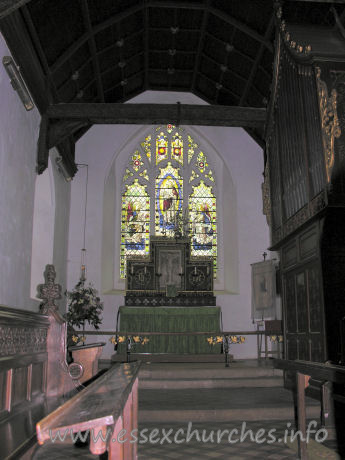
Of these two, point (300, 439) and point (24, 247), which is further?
point (24, 247)

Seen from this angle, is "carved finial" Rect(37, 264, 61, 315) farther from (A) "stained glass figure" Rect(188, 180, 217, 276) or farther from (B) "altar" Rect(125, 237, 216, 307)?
(A) "stained glass figure" Rect(188, 180, 217, 276)

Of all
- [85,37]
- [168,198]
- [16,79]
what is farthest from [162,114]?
[168,198]

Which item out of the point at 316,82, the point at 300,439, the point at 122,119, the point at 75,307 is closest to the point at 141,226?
the point at 75,307

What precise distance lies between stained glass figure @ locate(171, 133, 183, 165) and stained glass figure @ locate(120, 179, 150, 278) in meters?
1.18

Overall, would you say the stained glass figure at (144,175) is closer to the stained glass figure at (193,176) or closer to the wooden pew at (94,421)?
the stained glass figure at (193,176)

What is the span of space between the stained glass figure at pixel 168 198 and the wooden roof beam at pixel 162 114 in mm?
3365

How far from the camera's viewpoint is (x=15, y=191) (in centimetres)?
655

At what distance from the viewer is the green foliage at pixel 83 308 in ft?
30.8

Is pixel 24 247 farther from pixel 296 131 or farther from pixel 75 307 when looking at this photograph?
pixel 296 131

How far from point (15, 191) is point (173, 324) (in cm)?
487

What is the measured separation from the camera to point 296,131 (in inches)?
239

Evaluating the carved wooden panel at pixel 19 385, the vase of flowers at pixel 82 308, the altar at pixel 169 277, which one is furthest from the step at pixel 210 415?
the altar at pixel 169 277

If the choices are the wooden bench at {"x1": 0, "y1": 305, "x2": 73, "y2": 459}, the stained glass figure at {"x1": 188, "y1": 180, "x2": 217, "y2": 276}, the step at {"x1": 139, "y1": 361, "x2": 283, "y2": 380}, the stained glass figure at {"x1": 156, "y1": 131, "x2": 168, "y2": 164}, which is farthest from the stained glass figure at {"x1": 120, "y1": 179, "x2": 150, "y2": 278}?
the wooden bench at {"x1": 0, "y1": 305, "x2": 73, "y2": 459}

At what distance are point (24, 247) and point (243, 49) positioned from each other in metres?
5.82
